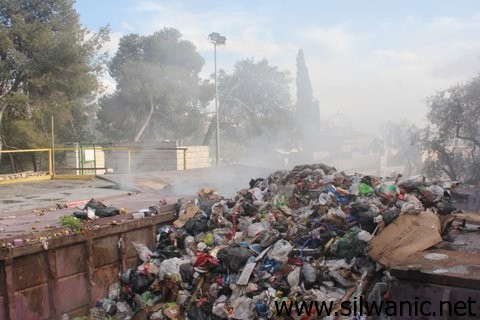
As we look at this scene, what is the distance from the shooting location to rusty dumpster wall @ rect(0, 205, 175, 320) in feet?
15.5

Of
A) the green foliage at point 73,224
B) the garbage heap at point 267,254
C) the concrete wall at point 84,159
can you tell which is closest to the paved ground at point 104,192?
the green foliage at point 73,224

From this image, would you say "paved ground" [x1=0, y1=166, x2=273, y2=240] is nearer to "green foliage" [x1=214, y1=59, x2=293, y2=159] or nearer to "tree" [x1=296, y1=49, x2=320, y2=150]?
"green foliage" [x1=214, y1=59, x2=293, y2=159]

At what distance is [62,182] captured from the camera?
11.2 meters

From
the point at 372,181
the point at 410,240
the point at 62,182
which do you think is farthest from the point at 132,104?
the point at 410,240

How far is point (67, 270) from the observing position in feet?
17.3

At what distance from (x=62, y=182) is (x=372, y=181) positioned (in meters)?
7.78

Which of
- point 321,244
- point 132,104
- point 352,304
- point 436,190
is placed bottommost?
point 352,304

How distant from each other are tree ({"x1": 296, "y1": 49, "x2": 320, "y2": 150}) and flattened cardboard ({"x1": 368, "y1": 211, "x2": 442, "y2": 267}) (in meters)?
30.6

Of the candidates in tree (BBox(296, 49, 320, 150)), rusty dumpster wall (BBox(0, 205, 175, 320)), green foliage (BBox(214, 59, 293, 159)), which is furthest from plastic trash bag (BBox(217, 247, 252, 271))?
tree (BBox(296, 49, 320, 150))

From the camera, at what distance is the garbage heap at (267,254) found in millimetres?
4957

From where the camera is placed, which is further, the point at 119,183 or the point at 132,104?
the point at 132,104

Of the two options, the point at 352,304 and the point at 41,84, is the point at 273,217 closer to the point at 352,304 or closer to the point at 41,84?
the point at 352,304

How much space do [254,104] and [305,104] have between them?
5144 millimetres

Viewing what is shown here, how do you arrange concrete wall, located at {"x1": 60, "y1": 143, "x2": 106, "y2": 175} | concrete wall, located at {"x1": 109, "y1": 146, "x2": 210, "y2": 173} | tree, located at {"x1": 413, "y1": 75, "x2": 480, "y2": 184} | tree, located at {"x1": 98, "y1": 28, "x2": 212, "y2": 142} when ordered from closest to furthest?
concrete wall, located at {"x1": 60, "y1": 143, "x2": 106, "y2": 175}
concrete wall, located at {"x1": 109, "y1": 146, "x2": 210, "y2": 173}
tree, located at {"x1": 413, "y1": 75, "x2": 480, "y2": 184}
tree, located at {"x1": 98, "y1": 28, "x2": 212, "y2": 142}
